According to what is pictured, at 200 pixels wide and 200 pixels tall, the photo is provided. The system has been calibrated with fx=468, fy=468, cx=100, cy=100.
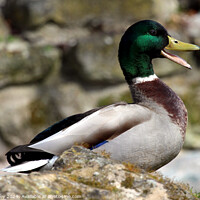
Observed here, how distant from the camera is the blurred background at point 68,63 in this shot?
25.2 ft

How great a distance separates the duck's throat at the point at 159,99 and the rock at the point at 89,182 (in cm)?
105

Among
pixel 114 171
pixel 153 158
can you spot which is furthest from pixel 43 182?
pixel 153 158

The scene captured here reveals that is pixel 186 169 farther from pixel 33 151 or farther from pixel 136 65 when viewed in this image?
pixel 33 151

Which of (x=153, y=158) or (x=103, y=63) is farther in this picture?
(x=103, y=63)

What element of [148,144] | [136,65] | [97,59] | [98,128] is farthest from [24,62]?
[148,144]

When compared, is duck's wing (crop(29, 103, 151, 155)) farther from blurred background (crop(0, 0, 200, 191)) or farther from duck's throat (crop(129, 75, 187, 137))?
blurred background (crop(0, 0, 200, 191))

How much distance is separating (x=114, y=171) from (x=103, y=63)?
17.6 ft

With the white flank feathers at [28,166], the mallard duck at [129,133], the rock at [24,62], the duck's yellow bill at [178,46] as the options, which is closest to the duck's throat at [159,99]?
the mallard duck at [129,133]

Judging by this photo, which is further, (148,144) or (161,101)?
(161,101)

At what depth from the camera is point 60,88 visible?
783cm

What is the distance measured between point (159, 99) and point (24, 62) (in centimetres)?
434

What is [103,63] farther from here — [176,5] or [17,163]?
[17,163]

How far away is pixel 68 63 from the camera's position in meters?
7.96

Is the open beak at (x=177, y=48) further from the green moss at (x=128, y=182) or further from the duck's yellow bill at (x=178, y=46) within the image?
the green moss at (x=128, y=182)
